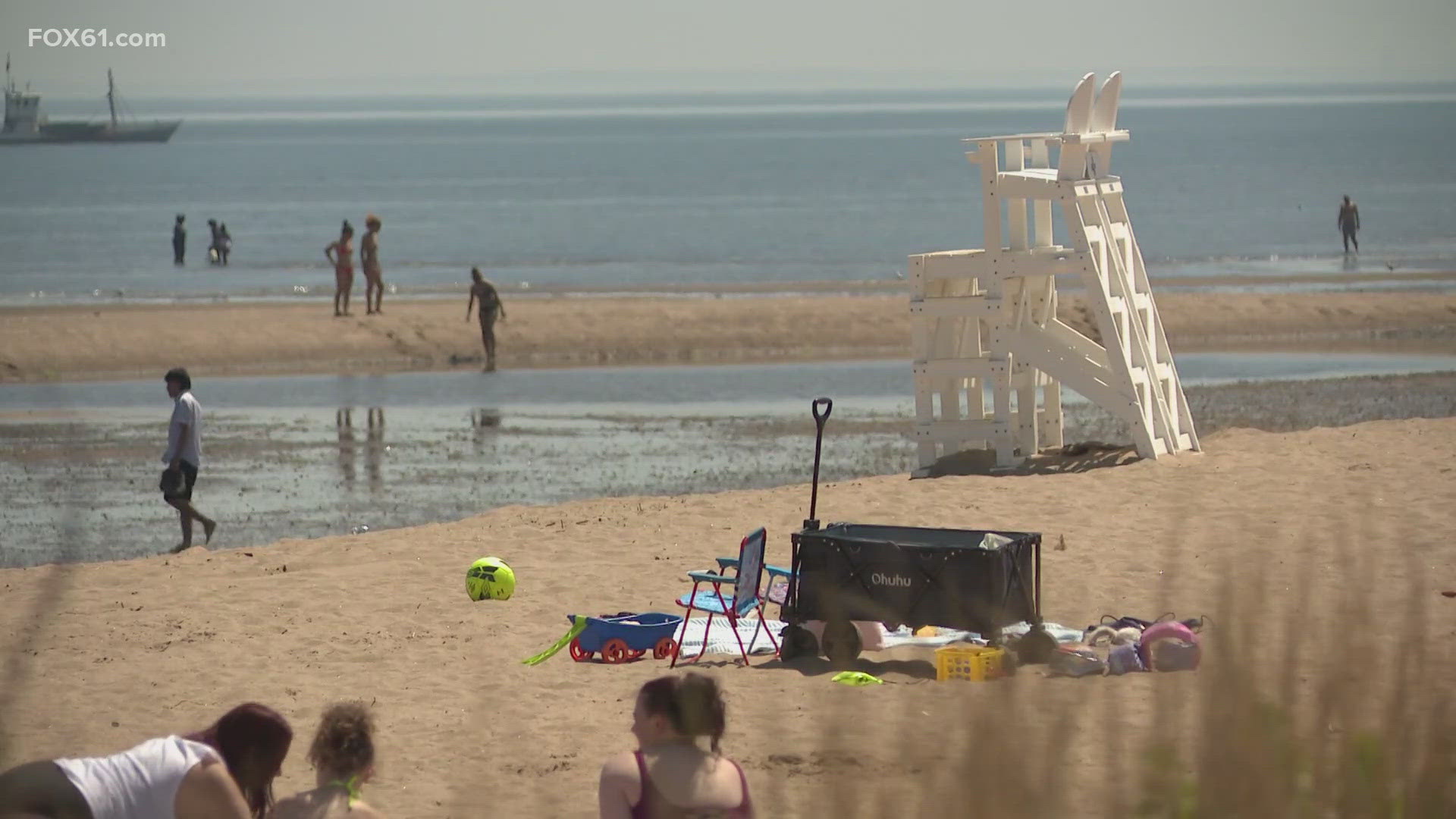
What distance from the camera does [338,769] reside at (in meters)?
5.14

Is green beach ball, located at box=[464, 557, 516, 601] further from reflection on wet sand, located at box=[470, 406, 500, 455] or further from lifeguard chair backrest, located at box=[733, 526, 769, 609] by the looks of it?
reflection on wet sand, located at box=[470, 406, 500, 455]

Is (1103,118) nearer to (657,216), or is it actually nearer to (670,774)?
(670,774)

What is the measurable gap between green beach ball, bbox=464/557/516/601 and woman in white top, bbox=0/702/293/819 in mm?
5450

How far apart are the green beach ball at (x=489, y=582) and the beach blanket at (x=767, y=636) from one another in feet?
4.64

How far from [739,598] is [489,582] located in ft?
8.16

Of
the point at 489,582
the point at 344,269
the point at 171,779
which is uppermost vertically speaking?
the point at 344,269

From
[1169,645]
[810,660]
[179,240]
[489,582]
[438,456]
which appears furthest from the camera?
[179,240]

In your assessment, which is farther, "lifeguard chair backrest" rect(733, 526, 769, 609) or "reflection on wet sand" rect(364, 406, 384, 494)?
"reflection on wet sand" rect(364, 406, 384, 494)

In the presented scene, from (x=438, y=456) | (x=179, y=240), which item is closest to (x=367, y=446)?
(x=438, y=456)

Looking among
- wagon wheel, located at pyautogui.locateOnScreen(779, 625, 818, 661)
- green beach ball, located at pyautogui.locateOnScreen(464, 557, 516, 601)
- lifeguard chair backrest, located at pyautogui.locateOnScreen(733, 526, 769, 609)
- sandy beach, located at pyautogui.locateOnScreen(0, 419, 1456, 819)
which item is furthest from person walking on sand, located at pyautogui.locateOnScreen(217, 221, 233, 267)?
lifeguard chair backrest, located at pyautogui.locateOnScreen(733, 526, 769, 609)

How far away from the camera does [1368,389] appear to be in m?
22.5

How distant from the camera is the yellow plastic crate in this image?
7.98 meters

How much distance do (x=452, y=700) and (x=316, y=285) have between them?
36206 millimetres

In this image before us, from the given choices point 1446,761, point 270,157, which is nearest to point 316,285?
point 1446,761
